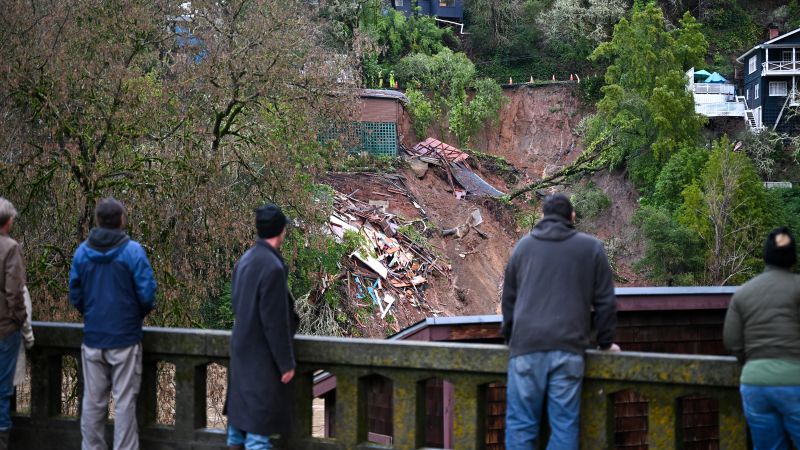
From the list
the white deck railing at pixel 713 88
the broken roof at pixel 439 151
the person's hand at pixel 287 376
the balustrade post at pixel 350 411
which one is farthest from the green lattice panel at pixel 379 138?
the person's hand at pixel 287 376

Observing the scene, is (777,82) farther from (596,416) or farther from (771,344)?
(771,344)

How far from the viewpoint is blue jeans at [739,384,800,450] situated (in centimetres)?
516

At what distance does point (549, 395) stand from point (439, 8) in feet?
195

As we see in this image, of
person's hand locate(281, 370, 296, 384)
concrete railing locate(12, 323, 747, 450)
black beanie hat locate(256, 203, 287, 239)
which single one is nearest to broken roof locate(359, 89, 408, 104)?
concrete railing locate(12, 323, 747, 450)

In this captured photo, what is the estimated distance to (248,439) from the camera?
6.13 m

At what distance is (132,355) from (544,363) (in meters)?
2.87

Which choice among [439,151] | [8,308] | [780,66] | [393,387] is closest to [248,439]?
[393,387]

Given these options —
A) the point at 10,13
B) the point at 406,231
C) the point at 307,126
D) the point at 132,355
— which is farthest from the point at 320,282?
the point at 132,355

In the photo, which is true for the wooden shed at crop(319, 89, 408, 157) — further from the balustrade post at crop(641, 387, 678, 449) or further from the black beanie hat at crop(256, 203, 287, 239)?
the balustrade post at crop(641, 387, 678, 449)

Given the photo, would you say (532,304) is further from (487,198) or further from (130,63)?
(487,198)

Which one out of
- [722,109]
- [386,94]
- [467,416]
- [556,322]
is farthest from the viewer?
[722,109]

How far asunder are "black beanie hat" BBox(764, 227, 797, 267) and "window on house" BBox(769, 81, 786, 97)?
5134 cm

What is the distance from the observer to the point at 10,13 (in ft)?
48.0

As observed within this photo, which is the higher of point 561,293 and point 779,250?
point 779,250
